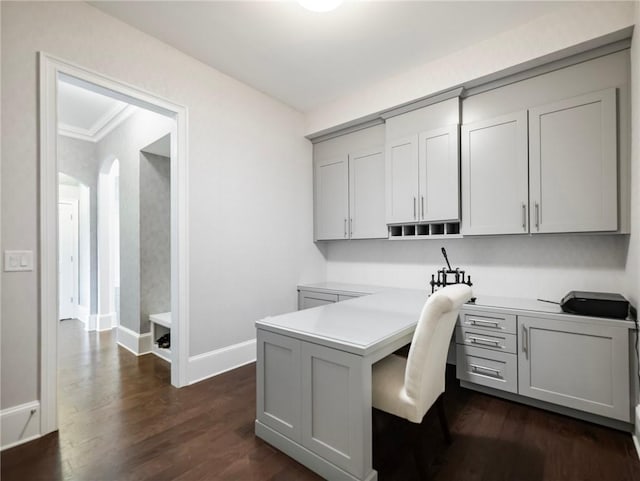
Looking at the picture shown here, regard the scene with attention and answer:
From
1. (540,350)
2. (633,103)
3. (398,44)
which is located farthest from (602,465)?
(398,44)

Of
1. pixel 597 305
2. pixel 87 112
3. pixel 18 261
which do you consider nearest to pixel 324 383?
pixel 597 305

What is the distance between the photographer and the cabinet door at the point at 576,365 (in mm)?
1929

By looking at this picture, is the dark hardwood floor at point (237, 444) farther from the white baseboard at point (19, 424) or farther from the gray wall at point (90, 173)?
the gray wall at point (90, 173)

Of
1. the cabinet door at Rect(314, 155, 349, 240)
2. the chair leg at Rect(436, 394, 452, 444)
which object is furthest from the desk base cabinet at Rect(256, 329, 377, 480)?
the cabinet door at Rect(314, 155, 349, 240)

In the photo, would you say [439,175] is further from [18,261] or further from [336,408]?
[18,261]

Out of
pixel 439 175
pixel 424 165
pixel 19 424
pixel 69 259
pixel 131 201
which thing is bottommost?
pixel 19 424

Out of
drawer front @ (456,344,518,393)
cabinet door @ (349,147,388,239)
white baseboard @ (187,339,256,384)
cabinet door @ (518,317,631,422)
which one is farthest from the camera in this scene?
cabinet door @ (349,147,388,239)

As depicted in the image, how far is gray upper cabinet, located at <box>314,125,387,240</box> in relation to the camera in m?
3.47

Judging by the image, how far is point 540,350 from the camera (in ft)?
7.18

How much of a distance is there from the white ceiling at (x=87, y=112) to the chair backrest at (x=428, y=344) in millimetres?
3966

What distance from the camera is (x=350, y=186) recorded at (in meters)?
3.70

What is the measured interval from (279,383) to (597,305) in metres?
2.11

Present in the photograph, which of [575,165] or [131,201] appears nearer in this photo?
[575,165]

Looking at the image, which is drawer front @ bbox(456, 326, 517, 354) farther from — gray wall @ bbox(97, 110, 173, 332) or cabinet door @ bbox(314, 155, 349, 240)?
gray wall @ bbox(97, 110, 173, 332)
